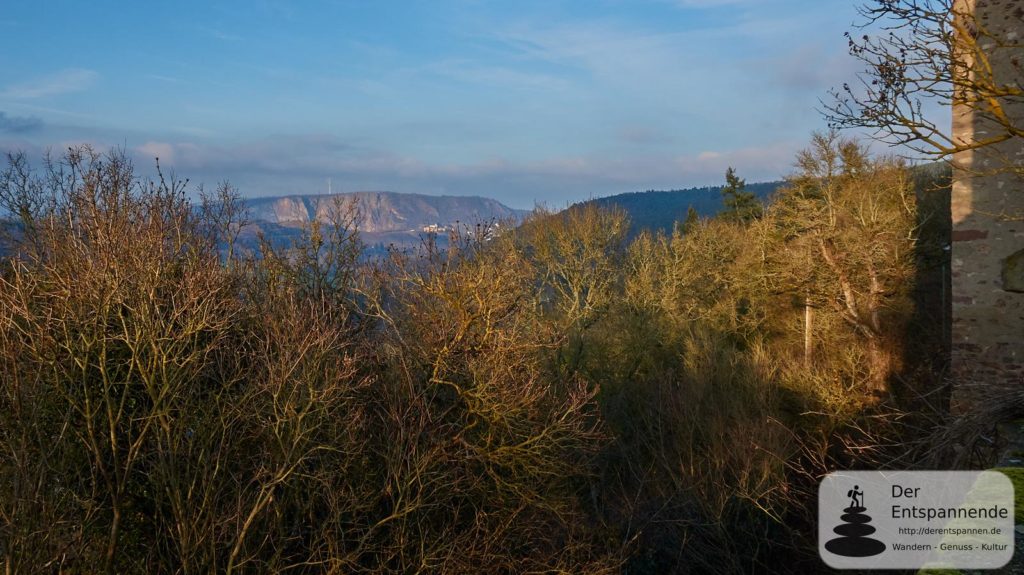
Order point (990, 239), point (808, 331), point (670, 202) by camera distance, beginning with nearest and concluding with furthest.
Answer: point (990, 239), point (808, 331), point (670, 202)

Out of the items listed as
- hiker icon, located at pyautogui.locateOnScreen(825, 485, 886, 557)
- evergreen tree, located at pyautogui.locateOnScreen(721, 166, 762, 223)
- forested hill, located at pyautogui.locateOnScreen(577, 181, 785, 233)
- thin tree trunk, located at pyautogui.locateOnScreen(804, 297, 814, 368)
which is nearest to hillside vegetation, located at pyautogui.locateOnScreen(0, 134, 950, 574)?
hiker icon, located at pyautogui.locateOnScreen(825, 485, 886, 557)

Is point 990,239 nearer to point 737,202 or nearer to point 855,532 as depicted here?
point 855,532

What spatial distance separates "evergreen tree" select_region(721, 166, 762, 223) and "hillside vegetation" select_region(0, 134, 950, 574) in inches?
701

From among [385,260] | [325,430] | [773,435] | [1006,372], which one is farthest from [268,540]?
[773,435]

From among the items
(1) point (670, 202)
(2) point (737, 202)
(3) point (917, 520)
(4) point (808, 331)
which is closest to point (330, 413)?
(3) point (917, 520)

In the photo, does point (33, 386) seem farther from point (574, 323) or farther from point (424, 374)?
point (574, 323)

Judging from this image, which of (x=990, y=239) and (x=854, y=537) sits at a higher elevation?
(x=990, y=239)

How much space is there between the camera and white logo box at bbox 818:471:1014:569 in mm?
2965

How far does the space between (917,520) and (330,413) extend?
910 centimetres

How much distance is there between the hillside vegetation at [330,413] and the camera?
10695 millimetres

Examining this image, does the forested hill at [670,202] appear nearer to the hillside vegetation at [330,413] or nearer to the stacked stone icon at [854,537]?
the hillside vegetation at [330,413]

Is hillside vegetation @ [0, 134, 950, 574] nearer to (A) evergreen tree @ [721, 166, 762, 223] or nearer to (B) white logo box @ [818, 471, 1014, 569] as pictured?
(B) white logo box @ [818, 471, 1014, 569]

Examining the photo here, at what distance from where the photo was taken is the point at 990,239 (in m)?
10.0

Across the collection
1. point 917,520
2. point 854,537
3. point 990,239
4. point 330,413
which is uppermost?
point 990,239
